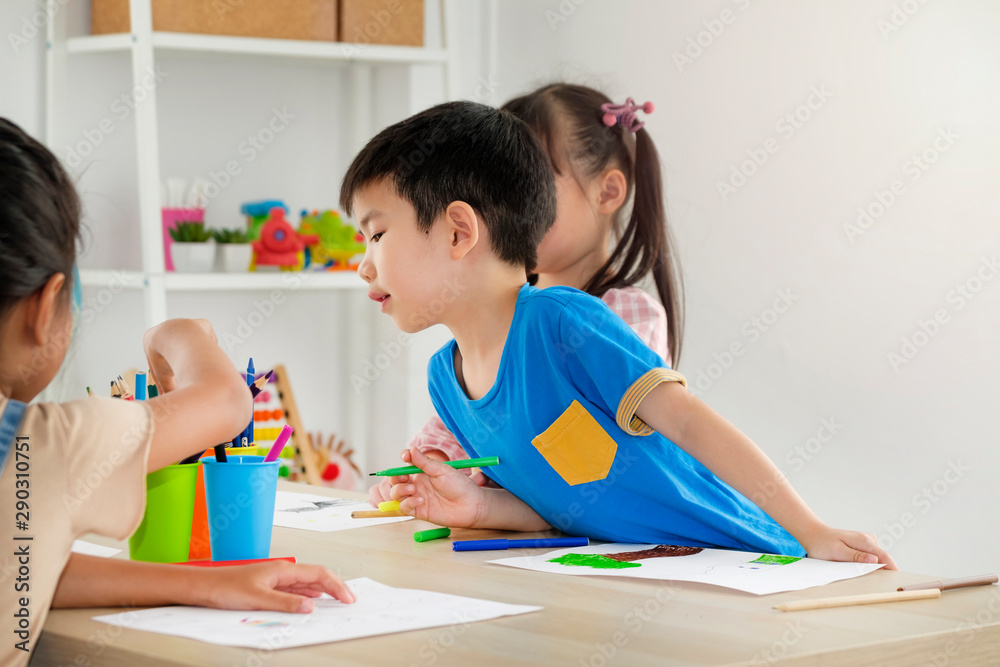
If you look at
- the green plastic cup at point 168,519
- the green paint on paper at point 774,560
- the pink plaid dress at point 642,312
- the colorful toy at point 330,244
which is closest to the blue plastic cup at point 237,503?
the green plastic cup at point 168,519

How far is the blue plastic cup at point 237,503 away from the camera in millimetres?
829

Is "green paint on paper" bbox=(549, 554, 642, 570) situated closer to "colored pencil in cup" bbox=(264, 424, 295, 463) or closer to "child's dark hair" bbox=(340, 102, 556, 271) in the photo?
"colored pencil in cup" bbox=(264, 424, 295, 463)

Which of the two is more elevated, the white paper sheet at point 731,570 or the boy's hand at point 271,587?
the boy's hand at point 271,587

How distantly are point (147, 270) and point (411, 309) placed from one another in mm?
1090

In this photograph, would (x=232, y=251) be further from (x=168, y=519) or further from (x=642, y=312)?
(x=168, y=519)

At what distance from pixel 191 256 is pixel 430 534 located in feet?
4.47

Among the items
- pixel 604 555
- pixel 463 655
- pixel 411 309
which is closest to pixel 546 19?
pixel 411 309

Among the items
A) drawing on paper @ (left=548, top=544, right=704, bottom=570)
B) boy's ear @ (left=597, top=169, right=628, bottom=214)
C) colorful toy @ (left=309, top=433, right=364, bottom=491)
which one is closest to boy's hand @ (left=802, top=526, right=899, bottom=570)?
drawing on paper @ (left=548, top=544, right=704, bottom=570)

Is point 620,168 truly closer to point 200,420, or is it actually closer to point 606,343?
point 606,343

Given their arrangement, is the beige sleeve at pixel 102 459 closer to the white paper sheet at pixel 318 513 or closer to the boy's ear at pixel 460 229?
the white paper sheet at pixel 318 513

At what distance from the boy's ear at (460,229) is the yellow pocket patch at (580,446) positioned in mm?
233

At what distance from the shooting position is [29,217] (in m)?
0.62

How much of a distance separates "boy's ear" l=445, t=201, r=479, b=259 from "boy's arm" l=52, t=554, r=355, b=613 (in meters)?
0.52

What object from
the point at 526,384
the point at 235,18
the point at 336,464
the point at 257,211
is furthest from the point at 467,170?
the point at 336,464
